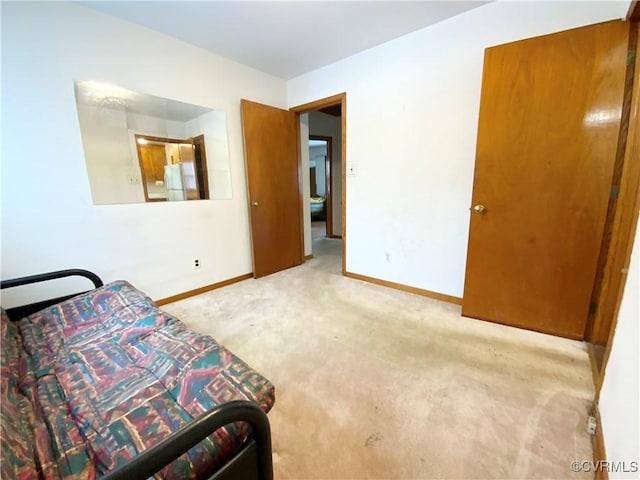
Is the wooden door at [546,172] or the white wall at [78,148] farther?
the white wall at [78,148]

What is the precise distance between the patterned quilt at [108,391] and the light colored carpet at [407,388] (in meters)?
0.51

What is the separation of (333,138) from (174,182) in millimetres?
3466

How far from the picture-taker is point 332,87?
3068 mm

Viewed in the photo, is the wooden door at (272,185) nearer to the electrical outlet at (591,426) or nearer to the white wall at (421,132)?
the white wall at (421,132)

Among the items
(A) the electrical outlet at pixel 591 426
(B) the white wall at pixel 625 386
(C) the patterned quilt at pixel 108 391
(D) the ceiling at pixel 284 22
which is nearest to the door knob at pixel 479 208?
(B) the white wall at pixel 625 386

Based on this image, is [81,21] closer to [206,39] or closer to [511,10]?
[206,39]

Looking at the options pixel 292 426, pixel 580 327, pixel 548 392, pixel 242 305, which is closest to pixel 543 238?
pixel 580 327

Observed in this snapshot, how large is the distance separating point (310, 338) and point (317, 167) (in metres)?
8.52

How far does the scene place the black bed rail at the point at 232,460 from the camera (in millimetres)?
536

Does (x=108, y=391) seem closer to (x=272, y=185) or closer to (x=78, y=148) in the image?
(x=78, y=148)

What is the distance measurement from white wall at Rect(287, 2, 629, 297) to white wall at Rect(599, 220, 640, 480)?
4.35 feet

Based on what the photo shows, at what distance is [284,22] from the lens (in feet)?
7.36

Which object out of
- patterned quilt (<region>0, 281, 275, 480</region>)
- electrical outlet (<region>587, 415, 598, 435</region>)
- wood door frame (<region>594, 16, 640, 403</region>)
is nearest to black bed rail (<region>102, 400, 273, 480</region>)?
patterned quilt (<region>0, 281, 275, 480</region>)

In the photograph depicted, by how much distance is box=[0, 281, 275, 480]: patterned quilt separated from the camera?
2.39ft
